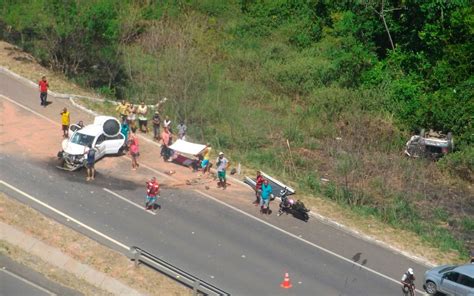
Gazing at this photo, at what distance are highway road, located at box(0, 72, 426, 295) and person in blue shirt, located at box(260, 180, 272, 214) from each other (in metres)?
0.37

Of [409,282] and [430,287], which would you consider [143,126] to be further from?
[430,287]

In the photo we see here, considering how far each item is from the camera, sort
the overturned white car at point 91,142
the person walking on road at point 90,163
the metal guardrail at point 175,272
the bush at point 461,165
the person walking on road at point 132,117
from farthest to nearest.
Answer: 1. the bush at point 461,165
2. the person walking on road at point 132,117
3. the overturned white car at point 91,142
4. the person walking on road at point 90,163
5. the metal guardrail at point 175,272

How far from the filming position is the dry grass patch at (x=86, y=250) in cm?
2200

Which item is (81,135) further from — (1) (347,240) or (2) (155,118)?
(1) (347,240)

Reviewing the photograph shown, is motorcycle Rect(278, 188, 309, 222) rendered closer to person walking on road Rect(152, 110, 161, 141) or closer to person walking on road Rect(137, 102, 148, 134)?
person walking on road Rect(152, 110, 161, 141)

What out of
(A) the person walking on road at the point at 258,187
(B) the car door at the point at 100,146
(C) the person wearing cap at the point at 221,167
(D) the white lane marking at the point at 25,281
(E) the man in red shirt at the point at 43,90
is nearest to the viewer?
(D) the white lane marking at the point at 25,281

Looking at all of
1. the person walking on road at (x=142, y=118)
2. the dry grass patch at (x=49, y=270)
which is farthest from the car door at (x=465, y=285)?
the person walking on road at (x=142, y=118)

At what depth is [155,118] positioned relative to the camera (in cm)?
3172

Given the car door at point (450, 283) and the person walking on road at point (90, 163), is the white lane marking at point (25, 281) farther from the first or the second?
the car door at point (450, 283)

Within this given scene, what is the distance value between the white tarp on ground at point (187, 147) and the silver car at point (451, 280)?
1008 centimetres

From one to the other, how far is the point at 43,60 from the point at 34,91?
4.85m

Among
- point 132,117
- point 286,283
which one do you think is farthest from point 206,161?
point 286,283

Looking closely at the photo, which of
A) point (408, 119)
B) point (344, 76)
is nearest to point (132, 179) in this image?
point (408, 119)

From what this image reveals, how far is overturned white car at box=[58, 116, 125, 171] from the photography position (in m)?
28.5
